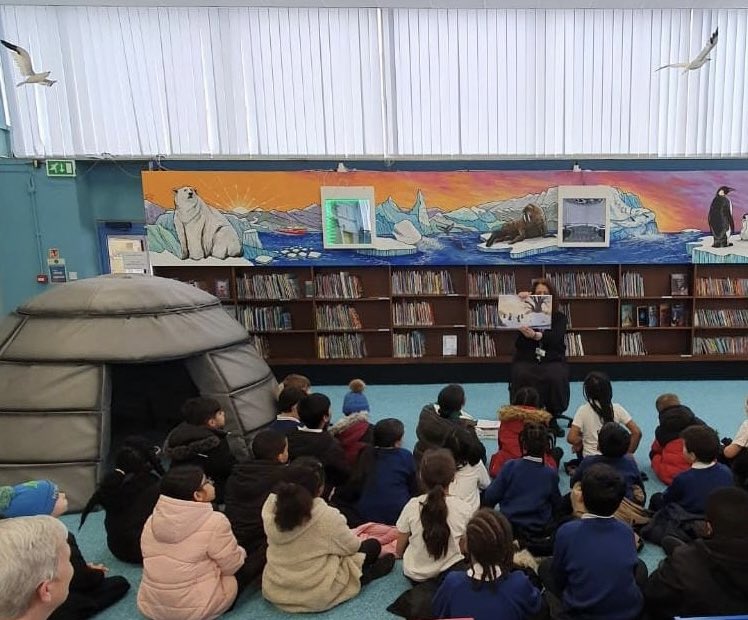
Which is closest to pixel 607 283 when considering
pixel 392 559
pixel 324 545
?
pixel 392 559

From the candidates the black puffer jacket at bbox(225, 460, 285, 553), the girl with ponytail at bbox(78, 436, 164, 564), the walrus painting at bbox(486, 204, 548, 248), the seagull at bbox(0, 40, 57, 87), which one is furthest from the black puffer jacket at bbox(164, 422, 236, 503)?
the seagull at bbox(0, 40, 57, 87)

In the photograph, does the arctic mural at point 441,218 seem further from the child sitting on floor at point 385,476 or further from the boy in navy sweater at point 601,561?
the boy in navy sweater at point 601,561

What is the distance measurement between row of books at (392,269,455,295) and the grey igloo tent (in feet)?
8.23

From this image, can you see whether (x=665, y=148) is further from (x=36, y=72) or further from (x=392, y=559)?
(x=36, y=72)

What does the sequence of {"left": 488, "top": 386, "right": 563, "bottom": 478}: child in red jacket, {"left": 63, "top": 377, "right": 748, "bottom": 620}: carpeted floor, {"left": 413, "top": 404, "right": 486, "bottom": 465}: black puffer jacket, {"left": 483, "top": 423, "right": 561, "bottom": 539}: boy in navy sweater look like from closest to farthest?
{"left": 63, "top": 377, "right": 748, "bottom": 620}: carpeted floor < {"left": 483, "top": 423, "right": 561, "bottom": 539}: boy in navy sweater < {"left": 413, "top": 404, "right": 486, "bottom": 465}: black puffer jacket < {"left": 488, "top": 386, "right": 563, "bottom": 478}: child in red jacket

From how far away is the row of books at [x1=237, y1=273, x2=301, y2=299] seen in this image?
6.59m

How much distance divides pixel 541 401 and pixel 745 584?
9.61ft

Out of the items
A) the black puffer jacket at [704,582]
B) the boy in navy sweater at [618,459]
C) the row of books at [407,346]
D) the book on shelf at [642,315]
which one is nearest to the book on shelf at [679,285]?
the book on shelf at [642,315]

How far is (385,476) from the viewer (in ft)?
9.86

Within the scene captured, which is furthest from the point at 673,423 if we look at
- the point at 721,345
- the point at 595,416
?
the point at 721,345

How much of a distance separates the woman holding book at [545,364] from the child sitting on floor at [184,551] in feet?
10.1

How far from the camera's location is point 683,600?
191 cm

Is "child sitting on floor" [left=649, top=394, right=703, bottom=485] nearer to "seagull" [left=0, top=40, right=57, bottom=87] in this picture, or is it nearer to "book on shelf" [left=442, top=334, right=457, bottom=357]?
"book on shelf" [left=442, top=334, right=457, bottom=357]

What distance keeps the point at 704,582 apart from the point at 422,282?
4.90 m
